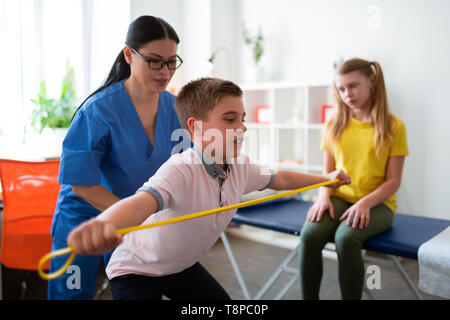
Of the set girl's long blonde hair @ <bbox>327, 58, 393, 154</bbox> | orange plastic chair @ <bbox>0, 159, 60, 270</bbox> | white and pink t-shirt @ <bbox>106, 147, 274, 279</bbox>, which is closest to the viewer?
white and pink t-shirt @ <bbox>106, 147, 274, 279</bbox>

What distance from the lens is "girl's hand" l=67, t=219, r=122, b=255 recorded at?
64cm

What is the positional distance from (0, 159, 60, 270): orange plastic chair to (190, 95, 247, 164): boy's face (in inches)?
47.3

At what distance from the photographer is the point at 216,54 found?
11.6 ft

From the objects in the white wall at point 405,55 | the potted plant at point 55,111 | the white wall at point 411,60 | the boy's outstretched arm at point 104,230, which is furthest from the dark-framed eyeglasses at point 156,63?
the white wall at point 411,60

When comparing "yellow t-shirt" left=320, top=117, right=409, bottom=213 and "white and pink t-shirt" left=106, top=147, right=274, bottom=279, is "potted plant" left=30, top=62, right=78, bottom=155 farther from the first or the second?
"yellow t-shirt" left=320, top=117, right=409, bottom=213

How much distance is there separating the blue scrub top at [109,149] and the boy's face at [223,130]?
0.25 m

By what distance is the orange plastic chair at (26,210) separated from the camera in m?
1.83

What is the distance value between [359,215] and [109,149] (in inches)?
42.3

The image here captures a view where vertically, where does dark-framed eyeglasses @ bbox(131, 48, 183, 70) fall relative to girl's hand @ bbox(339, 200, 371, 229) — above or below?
above

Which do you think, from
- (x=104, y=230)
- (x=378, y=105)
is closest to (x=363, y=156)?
(x=378, y=105)

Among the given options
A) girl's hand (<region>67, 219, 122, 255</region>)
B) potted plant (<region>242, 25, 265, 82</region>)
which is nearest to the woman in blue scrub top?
girl's hand (<region>67, 219, 122, 255</region>)

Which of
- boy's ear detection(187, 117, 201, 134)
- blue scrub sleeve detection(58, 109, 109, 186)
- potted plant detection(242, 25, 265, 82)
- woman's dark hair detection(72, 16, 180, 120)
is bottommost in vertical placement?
blue scrub sleeve detection(58, 109, 109, 186)

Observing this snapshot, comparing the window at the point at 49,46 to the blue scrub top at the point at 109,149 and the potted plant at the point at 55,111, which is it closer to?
the potted plant at the point at 55,111
